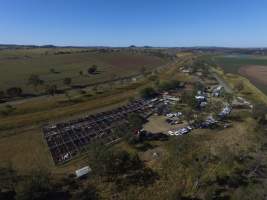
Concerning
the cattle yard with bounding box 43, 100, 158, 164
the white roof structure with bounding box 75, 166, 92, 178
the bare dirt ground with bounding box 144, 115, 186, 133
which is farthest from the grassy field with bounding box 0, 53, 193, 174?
the bare dirt ground with bounding box 144, 115, 186, 133

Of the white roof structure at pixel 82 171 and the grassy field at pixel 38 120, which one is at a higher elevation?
the white roof structure at pixel 82 171

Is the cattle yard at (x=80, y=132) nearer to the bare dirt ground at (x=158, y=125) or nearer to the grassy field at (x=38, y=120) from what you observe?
the grassy field at (x=38, y=120)

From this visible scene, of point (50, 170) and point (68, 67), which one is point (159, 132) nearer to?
point (50, 170)

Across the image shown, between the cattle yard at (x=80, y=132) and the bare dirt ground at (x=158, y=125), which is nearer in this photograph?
the cattle yard at (x=80, y=132)

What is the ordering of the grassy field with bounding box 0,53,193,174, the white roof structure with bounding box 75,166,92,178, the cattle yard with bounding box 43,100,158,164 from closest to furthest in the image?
the white roof structure with bounding box 75,166,92,178
the grassy field with bounding box 0,53,193,174
the cattle yard with bounding box 43,100,158,164

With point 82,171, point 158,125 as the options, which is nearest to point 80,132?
point 158,125

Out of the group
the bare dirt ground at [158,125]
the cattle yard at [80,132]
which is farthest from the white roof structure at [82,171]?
the bare dirt ground at [158,125]

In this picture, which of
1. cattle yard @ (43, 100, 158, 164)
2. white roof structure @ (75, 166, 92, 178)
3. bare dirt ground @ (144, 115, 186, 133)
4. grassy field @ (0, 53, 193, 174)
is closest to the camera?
white roof structure @ (75, 166, 92, 178)

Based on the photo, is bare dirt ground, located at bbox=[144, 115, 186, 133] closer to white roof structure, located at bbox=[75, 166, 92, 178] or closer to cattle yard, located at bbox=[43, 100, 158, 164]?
cattle yard, located at bbox=[43, 100, 158, 164]

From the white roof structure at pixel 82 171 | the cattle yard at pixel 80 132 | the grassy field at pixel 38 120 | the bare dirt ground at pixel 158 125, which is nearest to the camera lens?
the white roof structure at pixel 82 171

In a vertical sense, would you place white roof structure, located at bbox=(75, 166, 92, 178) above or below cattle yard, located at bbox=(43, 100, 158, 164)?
above

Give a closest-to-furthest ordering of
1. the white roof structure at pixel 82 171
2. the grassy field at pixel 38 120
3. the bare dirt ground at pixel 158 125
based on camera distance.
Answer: the white roof structure at pixel 82 171, the grassy field at pixel 38 120, the bare dirt ground at pixel 158 125
